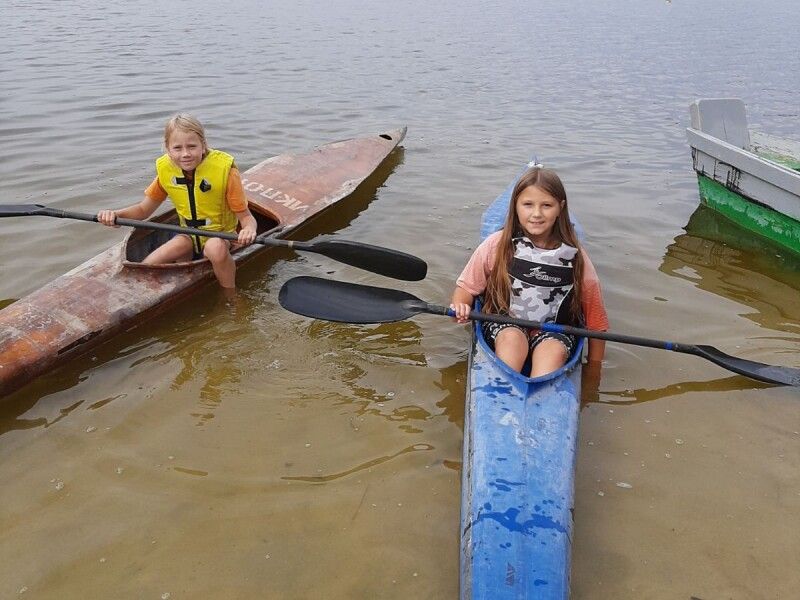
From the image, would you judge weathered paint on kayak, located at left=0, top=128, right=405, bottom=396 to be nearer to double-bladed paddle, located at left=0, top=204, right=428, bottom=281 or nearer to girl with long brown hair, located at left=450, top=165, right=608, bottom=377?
double-bladed paddle, located at left=0, top=204, right=428, bottom=281

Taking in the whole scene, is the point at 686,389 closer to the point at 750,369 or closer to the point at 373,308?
the point at 750,369

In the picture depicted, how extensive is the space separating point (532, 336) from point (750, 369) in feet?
4.20

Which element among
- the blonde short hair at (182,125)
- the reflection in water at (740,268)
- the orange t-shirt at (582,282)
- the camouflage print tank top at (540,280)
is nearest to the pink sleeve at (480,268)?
the orange t-shirt at (582,282)

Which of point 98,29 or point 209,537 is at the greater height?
point 98,29

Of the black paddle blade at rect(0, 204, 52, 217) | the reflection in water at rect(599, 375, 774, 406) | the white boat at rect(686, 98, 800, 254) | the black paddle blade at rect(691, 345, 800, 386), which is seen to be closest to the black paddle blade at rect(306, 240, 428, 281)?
the reflection in water at rect(599, 375, 774, 406)

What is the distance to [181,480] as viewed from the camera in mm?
3195

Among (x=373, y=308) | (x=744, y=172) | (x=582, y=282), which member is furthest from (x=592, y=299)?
(x=744, y=172)

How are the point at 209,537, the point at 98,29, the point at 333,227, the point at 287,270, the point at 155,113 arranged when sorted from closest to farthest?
the point at 209,537
the point at 287,270
the point at 333,227
the point at 155,113
the point at 98,29

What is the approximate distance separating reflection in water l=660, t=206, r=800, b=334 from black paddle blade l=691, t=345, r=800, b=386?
92 centimetres

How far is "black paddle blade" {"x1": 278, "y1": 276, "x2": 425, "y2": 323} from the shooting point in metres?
3.96

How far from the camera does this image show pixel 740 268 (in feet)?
18.6

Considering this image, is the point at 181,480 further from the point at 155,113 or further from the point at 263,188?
the point at 155,113

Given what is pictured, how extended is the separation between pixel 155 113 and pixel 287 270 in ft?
17.2

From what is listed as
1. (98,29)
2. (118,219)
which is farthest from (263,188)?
(98,29)
